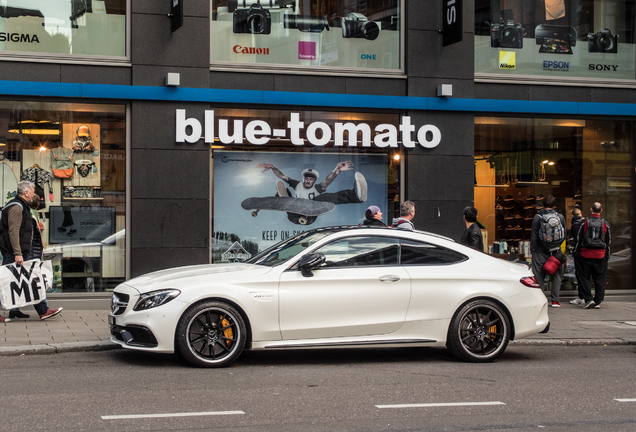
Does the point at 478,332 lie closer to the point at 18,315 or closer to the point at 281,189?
the point at 281,189

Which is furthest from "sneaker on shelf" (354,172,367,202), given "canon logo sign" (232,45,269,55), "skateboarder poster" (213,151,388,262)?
"canon logo sign" (232,45,269,55)

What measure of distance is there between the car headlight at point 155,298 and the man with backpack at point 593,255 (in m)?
8.61

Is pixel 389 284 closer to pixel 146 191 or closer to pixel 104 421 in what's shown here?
pixel 104 421

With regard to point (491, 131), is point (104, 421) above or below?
below

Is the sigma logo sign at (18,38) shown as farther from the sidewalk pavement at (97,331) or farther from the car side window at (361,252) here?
the car side window at (361,252)

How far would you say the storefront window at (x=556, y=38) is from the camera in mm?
14148

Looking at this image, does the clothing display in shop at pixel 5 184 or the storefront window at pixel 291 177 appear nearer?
the clothing display in shop at pixel 5 184

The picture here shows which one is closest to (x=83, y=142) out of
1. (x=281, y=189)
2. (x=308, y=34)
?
(x=281, y=189)

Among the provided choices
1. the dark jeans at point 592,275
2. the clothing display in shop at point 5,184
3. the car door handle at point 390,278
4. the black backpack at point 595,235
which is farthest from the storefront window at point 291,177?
the car door handle at point 390,278

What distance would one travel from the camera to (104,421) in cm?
534

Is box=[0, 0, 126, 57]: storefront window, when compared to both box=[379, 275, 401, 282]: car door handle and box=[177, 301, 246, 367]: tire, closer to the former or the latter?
box=[177, 301, 246, 367]: tire

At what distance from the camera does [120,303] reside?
7699 mm

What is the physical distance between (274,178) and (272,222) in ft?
2.64

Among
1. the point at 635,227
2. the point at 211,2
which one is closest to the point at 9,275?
the point at 211,2
